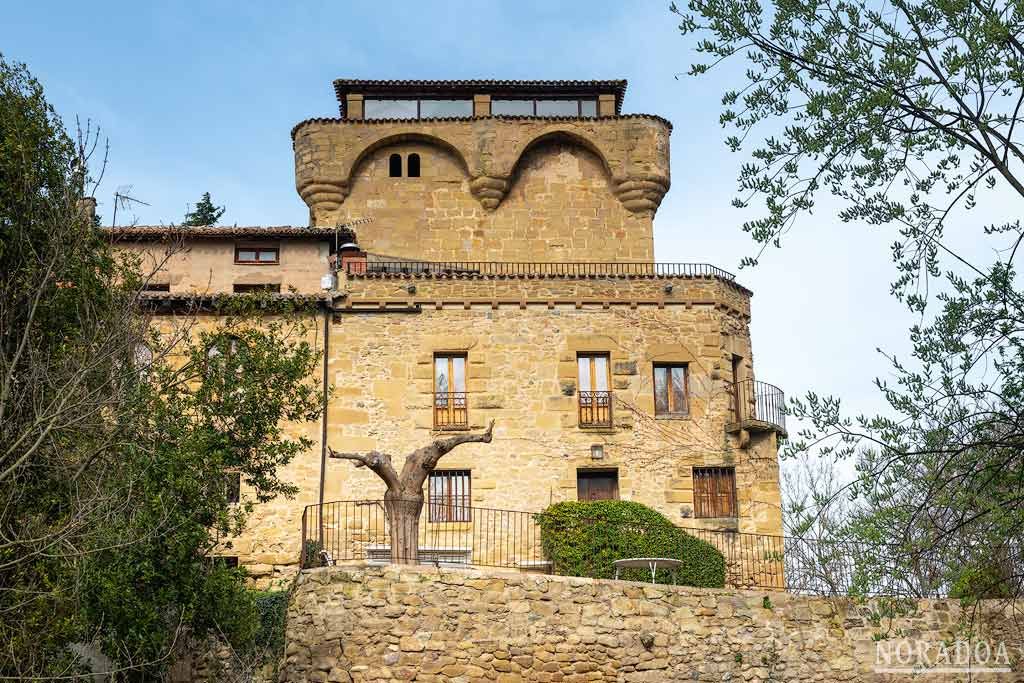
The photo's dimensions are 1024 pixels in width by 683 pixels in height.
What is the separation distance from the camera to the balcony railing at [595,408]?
26494 millimetres

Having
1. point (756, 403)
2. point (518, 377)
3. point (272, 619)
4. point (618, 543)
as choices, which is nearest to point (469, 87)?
point (518, 377)

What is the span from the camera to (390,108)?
32.9m

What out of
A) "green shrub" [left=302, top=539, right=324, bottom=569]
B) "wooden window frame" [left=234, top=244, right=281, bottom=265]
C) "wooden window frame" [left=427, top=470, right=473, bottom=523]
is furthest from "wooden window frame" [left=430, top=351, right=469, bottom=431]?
"green shrub" [left=302, top=539, right=324, bottom=569]

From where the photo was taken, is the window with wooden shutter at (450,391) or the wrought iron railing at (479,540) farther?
the window with wooden shutter at (450,391)

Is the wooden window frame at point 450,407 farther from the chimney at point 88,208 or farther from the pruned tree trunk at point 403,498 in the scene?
the chimney at point 88,208

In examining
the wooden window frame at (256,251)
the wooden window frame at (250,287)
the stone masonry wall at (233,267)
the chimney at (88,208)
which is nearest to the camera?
the chimney at (88,208)

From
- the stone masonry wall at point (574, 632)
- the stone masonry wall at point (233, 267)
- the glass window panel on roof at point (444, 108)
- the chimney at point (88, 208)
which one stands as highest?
the glass window panel on roof at point (444, 108)

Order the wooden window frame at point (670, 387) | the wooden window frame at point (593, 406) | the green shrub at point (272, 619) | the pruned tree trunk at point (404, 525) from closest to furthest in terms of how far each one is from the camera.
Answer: the green shrub at point (272, 619) → the pruned tree trunk at point (404, 525) → the wooden window frame at point (593, 406) → the wooden window frame at point (670, 387)

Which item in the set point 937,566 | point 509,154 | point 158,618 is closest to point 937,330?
point 937,566

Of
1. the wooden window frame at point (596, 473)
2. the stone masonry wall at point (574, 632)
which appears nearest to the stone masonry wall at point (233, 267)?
the wooden window frame at point (596, 473)

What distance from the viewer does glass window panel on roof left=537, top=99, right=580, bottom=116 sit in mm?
33188

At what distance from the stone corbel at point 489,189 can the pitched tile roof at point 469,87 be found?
235 centimetres

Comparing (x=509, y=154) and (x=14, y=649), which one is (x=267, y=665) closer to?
(x=14, y=649)

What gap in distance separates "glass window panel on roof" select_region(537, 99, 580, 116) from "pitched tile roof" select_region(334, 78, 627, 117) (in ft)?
0.79
